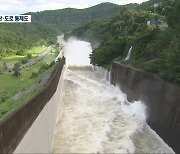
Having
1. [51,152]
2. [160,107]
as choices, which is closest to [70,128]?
[51,152]

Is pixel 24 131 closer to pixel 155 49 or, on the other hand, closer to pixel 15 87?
pixel 155 49

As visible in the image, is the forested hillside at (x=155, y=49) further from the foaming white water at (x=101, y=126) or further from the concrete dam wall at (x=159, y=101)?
the foaming white water at (x=101, y=126)

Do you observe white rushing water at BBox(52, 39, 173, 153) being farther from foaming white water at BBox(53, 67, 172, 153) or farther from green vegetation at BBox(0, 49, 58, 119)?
green vegetation at BBox(0, 49, 58, 119)

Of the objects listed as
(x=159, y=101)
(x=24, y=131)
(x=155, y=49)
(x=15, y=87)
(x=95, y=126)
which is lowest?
(x=15, y=87)

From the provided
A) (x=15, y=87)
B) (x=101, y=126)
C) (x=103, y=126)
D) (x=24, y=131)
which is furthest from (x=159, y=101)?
(x=15, y=87)

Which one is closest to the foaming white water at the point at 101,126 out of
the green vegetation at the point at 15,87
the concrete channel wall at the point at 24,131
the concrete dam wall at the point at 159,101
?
the concrete dam wall at the point at 159,101

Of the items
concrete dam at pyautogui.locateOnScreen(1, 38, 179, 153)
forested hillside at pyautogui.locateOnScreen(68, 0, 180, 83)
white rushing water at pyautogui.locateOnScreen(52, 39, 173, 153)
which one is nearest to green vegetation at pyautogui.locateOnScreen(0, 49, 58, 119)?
concrete dam at pyautogui.locateOnScreen(1, 38, 179, 153)

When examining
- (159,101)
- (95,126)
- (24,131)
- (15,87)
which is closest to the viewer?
(24,131)
